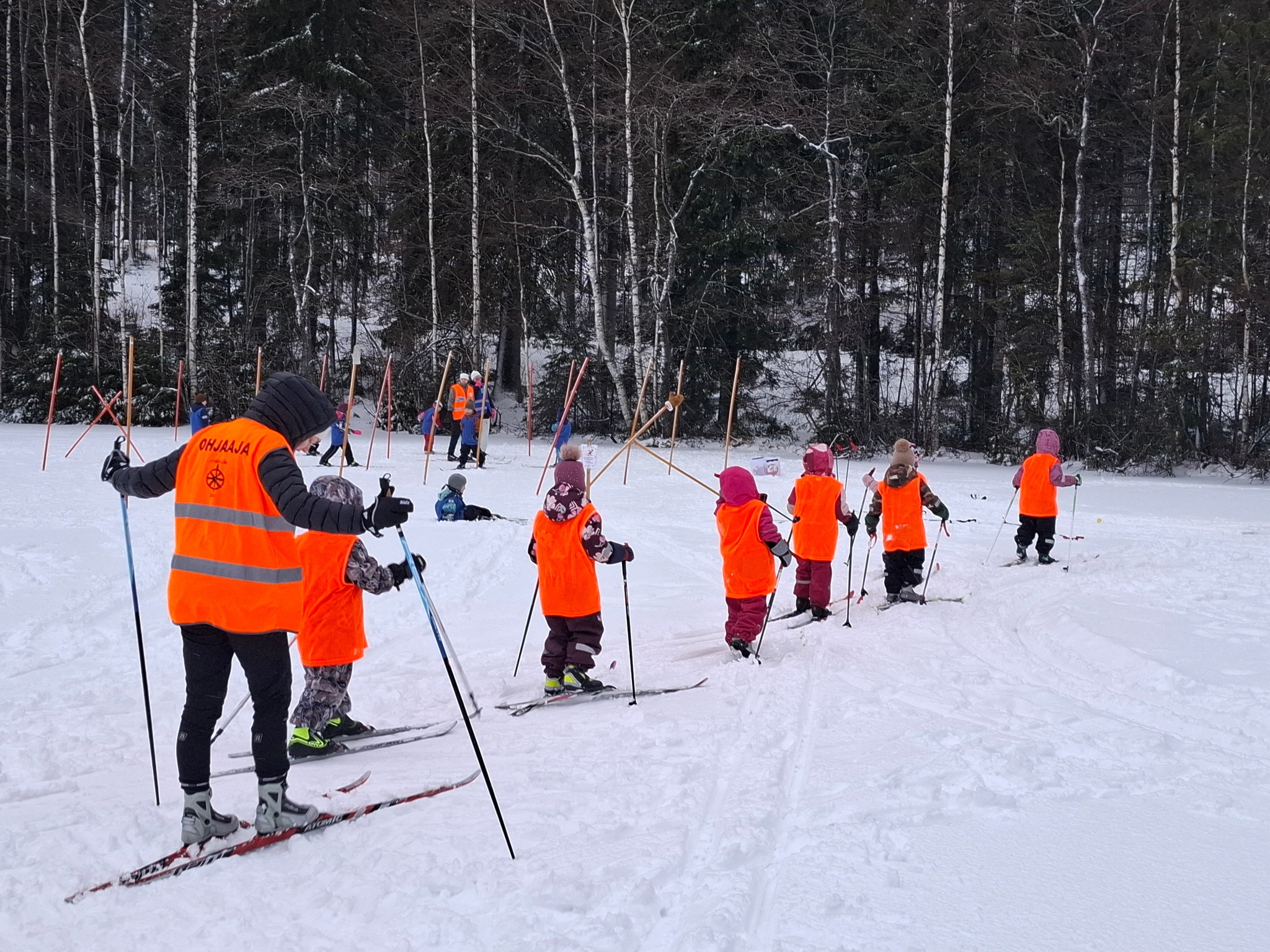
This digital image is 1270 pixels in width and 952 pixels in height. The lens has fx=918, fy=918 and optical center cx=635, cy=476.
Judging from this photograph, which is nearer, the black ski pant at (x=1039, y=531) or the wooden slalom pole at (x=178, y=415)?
the black ski pant at (x=1039, y=531)

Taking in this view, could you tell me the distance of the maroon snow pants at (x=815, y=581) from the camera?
7.52 metres

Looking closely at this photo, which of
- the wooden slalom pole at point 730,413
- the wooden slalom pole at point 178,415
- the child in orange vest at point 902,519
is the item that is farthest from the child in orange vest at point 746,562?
the wooden slalom pole at point 178,415

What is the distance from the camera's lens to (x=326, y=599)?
434 cm

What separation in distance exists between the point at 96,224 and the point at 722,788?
23016mm

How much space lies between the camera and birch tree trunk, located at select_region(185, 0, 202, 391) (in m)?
20.0

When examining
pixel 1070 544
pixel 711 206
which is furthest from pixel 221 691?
pixel 711 206

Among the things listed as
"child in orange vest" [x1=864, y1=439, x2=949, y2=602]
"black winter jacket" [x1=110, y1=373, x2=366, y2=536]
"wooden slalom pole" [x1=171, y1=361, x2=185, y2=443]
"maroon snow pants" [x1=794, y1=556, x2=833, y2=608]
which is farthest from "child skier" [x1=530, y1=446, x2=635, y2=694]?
"wooden slalom pole" [x1=171, y1=361, x2=185, y2=443]

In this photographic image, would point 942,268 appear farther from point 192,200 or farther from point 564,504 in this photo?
point 192,200

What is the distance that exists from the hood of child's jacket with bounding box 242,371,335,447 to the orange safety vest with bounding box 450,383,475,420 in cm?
1204

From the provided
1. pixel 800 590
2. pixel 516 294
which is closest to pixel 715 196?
pixel 516 294

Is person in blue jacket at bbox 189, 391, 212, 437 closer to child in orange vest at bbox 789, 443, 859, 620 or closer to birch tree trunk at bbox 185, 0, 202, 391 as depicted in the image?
birch tree trunk at bbox 185, 0, 202, 391

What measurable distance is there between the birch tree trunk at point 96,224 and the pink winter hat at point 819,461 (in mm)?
18759

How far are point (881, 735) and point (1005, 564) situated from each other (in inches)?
230

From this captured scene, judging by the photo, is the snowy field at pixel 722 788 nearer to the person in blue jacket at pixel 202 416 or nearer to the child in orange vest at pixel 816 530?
the child in orange vest at pixel 816 530
